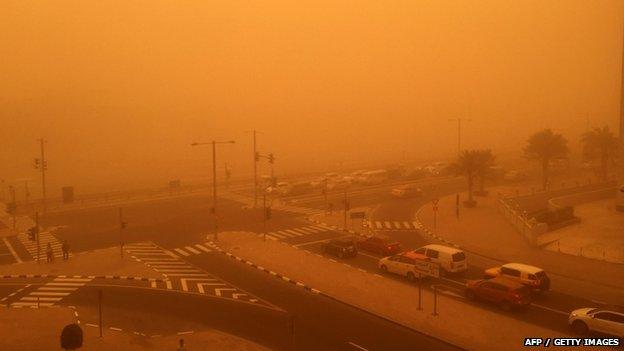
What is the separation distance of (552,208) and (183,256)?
32.3 metres


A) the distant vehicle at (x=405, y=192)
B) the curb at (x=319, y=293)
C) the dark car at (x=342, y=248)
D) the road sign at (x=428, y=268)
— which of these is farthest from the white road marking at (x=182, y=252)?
the distant vehicle at (x=405, y=192)

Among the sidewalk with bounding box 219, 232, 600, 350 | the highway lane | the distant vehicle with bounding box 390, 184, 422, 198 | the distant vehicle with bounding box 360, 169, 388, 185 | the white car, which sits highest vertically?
the distant vehicle with bounding box 360, 169, 388, 185

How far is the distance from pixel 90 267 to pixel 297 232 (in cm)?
1609

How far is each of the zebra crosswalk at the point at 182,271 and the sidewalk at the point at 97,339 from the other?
15.9 feet

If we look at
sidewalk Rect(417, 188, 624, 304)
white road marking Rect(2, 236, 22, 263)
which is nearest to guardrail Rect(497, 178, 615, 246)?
sidewalk Rect(417, 188, 624, 304)

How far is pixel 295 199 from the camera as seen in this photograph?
61531 mm

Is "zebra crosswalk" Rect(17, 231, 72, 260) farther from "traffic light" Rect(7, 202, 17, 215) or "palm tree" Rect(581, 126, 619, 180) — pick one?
"palm tree" Rect(581, 126, 619, 180)

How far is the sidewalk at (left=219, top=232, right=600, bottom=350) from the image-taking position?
20.0m

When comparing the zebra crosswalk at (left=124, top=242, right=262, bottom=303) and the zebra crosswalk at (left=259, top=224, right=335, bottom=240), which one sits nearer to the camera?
the zebra crosswalk at (left=124, top=242, right=262, bottom=303)

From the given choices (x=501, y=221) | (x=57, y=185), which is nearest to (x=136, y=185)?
(x=57, y=185)

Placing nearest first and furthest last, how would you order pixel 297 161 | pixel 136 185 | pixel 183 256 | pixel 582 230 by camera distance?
1. pixel 183 256
2. pixel 582 230
3. pixel 136 185
4. pixel 297 161

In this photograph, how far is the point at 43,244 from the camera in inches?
1591

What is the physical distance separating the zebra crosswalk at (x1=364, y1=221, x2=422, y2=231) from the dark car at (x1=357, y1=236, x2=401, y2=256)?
8.98m

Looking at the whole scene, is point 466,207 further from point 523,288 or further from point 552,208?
point 523,288
